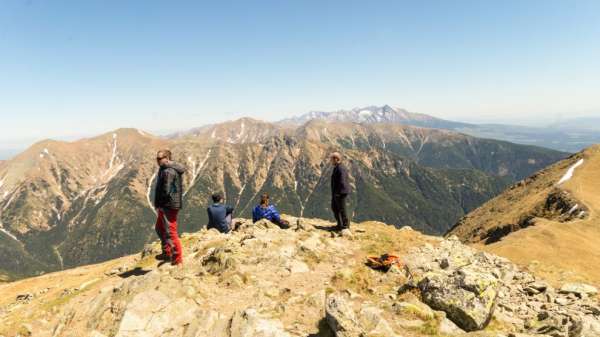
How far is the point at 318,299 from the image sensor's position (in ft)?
42.4

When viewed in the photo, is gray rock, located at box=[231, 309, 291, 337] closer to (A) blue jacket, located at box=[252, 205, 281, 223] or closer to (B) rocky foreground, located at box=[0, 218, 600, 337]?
(B) rocky foreground, located at box=[0, 218, 600, 337]

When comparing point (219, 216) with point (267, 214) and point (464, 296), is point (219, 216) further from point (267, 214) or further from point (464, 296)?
point (464, 296)

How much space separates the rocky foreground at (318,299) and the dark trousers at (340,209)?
1797 millimetres

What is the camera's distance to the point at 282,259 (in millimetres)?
17719

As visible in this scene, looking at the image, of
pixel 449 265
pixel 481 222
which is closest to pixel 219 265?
pixel 449 265

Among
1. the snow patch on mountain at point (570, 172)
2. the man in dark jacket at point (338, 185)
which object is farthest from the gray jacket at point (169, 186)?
the snow patch on mountain at point (570, 172)

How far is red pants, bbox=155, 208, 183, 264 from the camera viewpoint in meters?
17.0

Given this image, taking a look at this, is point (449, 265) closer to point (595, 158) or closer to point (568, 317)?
point (568, 317)

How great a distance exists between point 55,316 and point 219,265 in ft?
26.4

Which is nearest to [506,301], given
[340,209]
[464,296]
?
[464,296]

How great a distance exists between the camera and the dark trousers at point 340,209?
21.6 metres

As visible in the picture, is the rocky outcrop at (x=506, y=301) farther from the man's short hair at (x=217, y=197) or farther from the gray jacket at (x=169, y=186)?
the man's short hair at (x=217, y=197)

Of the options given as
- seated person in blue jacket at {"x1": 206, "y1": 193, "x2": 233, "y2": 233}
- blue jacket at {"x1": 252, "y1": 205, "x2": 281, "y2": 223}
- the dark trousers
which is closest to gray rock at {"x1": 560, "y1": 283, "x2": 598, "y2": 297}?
the dark trousers

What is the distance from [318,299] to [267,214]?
13370 millimetres
